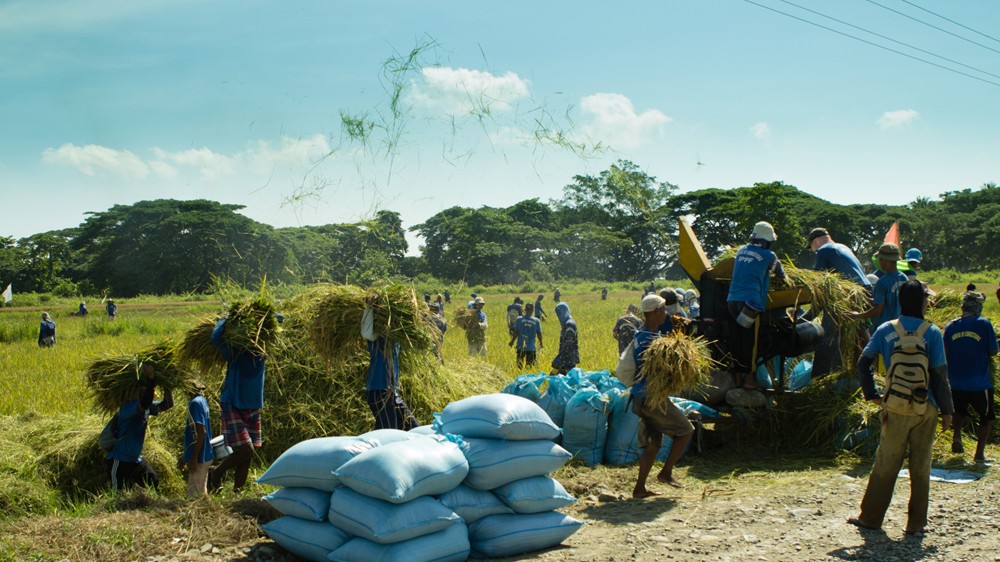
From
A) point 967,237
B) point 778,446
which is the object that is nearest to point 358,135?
point 778,446

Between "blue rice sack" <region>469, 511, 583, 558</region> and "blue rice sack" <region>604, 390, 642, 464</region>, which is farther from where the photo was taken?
"blue rice sack" <region>604, 390, 642, 464</region>

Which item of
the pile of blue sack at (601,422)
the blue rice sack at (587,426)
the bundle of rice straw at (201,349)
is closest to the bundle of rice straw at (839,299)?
the pile of blue sack at (601,422)

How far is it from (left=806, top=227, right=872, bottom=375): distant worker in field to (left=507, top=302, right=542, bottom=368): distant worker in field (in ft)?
18.6

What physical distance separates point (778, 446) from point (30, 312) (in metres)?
36.0

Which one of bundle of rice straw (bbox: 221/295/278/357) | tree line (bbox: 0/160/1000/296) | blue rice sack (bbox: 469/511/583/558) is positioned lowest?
blue rice sack (bbox: 469/511/583/558)

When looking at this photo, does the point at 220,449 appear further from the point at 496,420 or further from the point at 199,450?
the point at 496,420

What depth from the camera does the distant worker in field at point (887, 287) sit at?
7.74 metres

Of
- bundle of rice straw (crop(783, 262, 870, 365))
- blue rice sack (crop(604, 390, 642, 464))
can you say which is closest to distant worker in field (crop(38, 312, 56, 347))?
blue rice sack (crop(604, 390, 642, 464))

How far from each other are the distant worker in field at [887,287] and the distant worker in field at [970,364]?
558 millimetres

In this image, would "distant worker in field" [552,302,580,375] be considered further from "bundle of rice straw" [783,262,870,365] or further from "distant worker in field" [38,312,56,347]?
"distant worker in field" [38,312,56,347]

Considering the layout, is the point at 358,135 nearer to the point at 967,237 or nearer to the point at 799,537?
the point at 799,537

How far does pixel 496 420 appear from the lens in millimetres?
5211

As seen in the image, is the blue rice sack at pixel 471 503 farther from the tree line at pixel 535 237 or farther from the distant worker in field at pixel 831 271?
the tree line at pixel 535 237

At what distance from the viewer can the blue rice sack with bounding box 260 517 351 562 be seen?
4.66 meters
